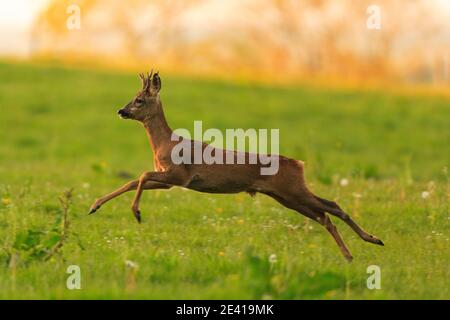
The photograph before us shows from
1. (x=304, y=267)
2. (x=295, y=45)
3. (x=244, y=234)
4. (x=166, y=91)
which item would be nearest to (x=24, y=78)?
(x=166, y=91)

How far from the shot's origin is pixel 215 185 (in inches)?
329

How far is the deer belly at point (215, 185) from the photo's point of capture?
8320 mm

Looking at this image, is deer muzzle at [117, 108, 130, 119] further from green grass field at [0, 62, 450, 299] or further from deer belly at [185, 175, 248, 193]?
green grass field at [0, 62, 450, 299]

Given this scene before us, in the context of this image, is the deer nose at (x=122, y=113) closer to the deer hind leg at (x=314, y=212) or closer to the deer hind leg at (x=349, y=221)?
the deer hind leg at (x=314, y=212)

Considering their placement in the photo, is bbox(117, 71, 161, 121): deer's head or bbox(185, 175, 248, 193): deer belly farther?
bbox(117, 71, 161, 121): deer's head

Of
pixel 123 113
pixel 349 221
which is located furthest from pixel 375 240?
pixel 123 113

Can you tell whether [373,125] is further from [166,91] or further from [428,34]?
[428,34]

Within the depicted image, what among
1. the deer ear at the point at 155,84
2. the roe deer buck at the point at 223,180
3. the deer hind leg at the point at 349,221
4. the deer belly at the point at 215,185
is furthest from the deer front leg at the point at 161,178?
the deer hind leg at the point at 349,221

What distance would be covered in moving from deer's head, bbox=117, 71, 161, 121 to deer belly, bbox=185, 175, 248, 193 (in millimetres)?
729

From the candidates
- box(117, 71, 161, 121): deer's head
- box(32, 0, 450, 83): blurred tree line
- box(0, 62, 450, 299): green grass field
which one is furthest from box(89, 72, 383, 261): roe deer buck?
box(32, 0, 450, 83): blurred tree line

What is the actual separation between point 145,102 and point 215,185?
97 centimetres

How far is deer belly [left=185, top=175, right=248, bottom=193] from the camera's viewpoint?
8320 mm

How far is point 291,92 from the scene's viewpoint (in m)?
25.6

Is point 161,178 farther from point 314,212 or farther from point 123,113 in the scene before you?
point 314,212
